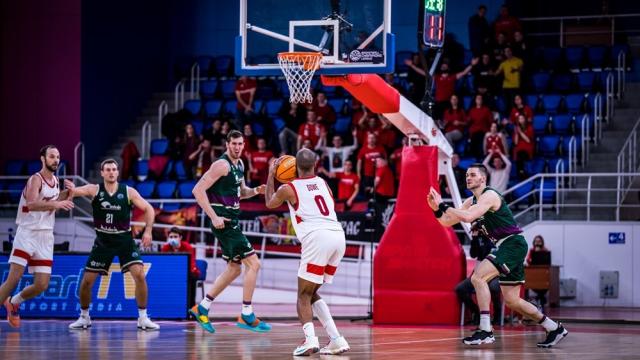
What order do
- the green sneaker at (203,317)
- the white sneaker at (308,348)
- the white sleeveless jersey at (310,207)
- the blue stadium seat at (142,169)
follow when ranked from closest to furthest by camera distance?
1. the white sneaker at (308,348)
2. the white sleeveless jersey at (310,207)
3. the green sneaker at (203,317)
4. the blue stadium seat at (142,169)

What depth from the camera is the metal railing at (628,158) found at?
70.0 feet

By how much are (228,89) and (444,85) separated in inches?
233

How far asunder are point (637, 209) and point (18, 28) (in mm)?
13841

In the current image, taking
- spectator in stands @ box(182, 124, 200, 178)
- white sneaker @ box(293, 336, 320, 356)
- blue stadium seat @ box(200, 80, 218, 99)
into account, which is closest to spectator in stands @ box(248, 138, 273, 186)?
spectator in stands @ box(182, 124, 200, 178)

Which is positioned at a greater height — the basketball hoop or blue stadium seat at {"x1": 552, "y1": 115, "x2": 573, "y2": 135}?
the basketball hoop

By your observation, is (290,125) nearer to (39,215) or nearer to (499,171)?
(499,171)

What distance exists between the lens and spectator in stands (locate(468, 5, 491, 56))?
24.4 m

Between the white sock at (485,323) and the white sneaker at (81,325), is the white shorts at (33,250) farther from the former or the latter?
the white sock at (485,323)

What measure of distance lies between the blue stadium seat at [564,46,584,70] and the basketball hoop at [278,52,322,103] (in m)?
11.7

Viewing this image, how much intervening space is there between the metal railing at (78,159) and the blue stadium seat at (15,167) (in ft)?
3.64

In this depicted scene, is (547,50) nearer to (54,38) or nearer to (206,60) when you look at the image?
(206,60)

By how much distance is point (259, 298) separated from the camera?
21.0 metres

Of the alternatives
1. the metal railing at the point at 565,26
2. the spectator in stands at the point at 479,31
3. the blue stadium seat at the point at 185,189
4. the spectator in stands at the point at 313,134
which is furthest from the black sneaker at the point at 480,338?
the metal railing at the point at 565,26

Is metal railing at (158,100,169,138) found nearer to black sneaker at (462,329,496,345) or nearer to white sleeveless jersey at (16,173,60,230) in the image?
white sleeveless jersey at (16,173,60,230)
